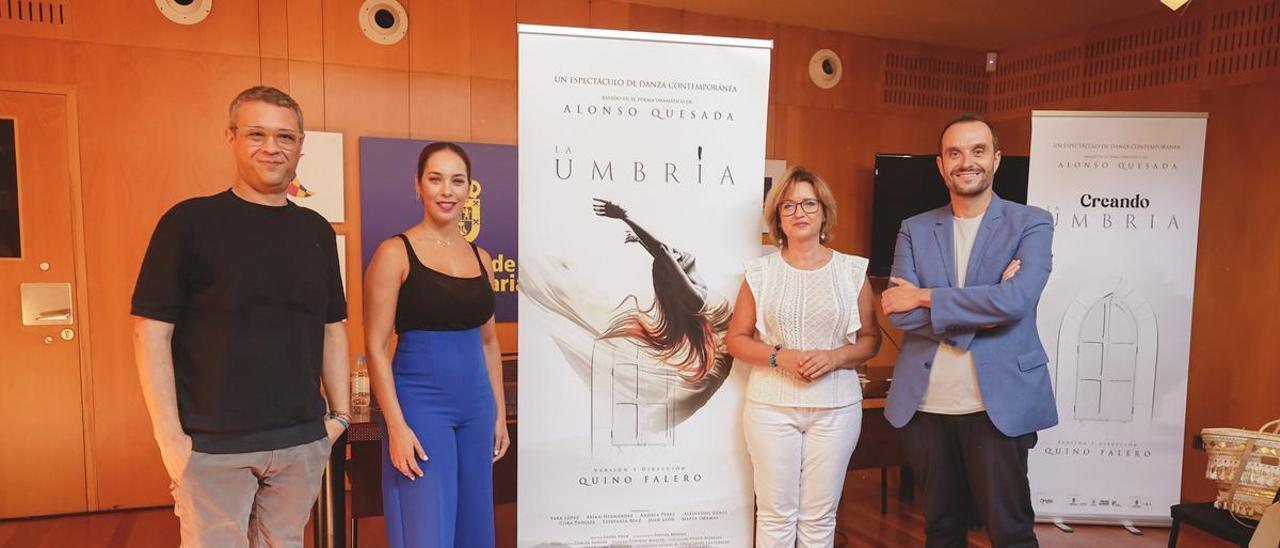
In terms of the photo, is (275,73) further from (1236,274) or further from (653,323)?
(1236,274)

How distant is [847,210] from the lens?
474 cm

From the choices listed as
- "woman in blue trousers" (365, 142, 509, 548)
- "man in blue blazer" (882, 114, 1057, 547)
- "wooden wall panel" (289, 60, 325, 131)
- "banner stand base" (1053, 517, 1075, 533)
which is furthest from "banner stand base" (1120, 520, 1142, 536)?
"wooden wall panel" (289, 60, 325, 131)

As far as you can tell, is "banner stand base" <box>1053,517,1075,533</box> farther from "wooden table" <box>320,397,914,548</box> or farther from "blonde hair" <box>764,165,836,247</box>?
"blonde hair" <box>764,165,836,247</box>

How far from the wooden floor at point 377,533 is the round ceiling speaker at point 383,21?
253 cm

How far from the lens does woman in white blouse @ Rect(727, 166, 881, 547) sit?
2.07 metres

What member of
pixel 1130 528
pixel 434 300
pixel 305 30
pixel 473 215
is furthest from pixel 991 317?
pixel 305 30

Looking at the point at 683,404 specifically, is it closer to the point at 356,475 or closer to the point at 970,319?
the point at 970,319

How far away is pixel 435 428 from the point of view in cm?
176

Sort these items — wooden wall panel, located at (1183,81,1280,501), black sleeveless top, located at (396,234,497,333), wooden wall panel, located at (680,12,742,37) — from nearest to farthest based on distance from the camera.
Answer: black sleeveless top, located at (396,234,497,333) → wooden wall panel, located at (1183,81,1280,501) → wooden wall panel, located at (680,12,742,37)

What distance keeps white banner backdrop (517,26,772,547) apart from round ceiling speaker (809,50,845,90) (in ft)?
8.61

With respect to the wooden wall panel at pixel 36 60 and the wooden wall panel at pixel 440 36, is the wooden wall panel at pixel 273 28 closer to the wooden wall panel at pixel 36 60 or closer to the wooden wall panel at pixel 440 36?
the wooden wall panel at pixel 440 36

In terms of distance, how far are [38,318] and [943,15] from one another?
5131 mm

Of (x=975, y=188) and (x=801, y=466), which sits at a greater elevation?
(x=975, y=188)

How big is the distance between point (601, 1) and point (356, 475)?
2954mm
